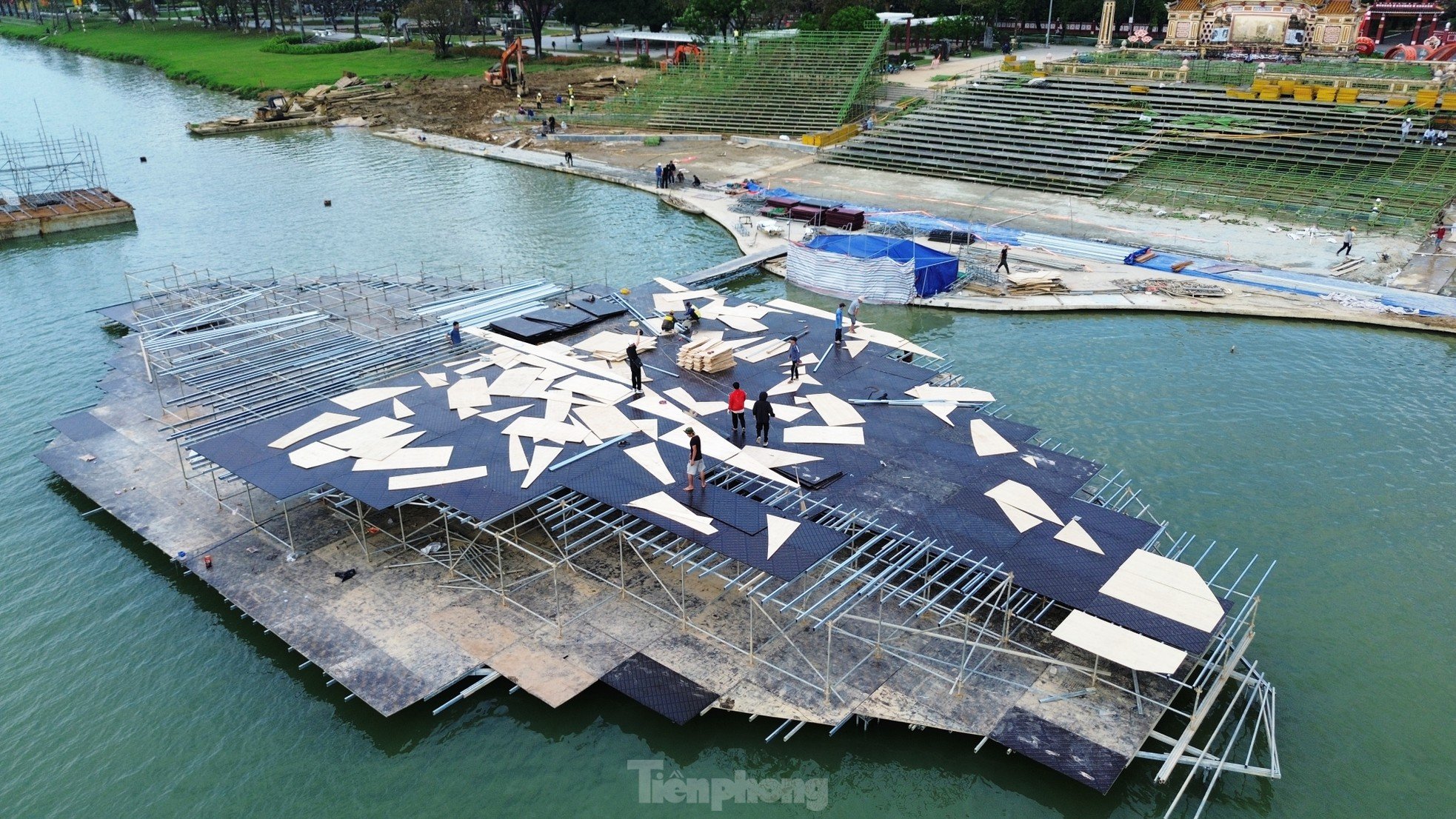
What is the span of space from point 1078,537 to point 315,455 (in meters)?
19.9

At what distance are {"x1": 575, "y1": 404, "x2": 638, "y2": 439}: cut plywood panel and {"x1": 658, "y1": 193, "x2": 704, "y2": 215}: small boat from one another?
32779 mm

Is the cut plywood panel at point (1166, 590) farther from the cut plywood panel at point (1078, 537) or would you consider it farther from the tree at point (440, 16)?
the tree at point (440, 16)

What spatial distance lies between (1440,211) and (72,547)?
64.7 meters

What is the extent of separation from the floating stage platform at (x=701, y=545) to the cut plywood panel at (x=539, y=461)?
0.09m

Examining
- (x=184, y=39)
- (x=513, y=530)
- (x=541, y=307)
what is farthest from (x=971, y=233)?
(x=184, y=39)

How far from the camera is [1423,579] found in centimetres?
2467

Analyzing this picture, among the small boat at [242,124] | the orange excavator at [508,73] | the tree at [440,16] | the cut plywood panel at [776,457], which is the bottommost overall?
the cut plywood panel at [776,457]

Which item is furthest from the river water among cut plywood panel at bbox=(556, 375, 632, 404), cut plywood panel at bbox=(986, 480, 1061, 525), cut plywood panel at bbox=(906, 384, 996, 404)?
cut plywood panel at bbox=(556, 375, 632, 404)

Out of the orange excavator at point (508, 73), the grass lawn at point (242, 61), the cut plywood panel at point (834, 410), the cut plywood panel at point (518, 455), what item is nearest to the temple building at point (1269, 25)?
the orange excavator at point (508, 73)

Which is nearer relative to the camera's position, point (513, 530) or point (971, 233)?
point (513, 530)

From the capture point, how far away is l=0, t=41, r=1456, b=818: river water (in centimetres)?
1877

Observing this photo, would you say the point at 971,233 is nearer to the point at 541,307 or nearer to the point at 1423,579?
the point at 541,307

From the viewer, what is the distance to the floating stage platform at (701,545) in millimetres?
20125

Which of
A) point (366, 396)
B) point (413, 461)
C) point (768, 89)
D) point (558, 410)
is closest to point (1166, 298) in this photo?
point (558, 410)
